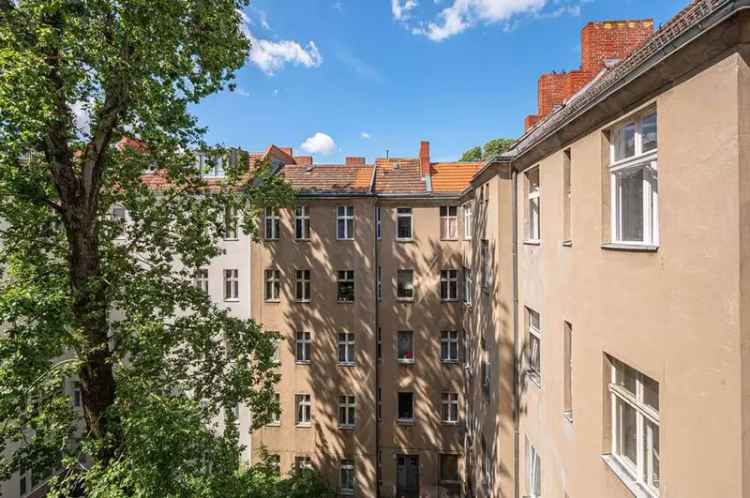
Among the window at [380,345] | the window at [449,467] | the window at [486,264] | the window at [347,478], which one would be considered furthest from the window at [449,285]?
the window at [347,478]

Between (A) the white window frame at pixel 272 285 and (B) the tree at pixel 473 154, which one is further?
(B) the tree at pixel 473 154

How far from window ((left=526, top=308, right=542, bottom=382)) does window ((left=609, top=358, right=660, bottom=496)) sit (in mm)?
2748

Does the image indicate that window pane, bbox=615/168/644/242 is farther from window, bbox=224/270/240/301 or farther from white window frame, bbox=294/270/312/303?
window, bbox=224/270/240/301

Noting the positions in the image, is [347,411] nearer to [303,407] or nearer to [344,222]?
[303,407]

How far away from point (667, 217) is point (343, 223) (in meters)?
13.3

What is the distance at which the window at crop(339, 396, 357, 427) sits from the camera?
Result: 52.3 ft

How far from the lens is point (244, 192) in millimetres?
9625

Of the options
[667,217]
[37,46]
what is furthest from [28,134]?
[667,217]

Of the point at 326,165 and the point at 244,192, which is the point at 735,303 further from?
the point at 326,165

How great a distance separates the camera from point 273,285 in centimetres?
1609

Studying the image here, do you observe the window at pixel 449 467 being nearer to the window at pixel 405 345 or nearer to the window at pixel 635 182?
the window at pixel 405 345

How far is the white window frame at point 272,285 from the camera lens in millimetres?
16094

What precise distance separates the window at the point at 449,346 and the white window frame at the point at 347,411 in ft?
14.6

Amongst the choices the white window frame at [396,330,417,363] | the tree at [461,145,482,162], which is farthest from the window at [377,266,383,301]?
the tree at [461,145,482,162]
